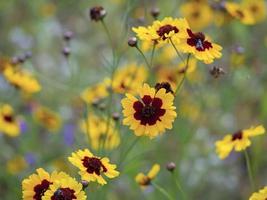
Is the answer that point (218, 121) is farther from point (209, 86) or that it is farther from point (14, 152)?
point (14, 152)

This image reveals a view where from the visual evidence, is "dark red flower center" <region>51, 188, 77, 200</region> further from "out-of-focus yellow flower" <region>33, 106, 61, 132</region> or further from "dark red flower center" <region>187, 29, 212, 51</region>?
"out-of-focus yellow flower" <region>33, 106, 61, 132</region>

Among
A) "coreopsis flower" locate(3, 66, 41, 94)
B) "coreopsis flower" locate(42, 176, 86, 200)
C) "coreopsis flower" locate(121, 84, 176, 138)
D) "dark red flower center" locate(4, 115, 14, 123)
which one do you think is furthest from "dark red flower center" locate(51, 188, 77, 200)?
"dark red flower center" locate(4, 115, 14, 123)

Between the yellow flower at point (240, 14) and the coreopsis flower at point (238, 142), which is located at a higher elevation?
the yellow flower at point (240, 14)

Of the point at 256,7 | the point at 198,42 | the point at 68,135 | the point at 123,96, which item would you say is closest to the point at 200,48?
the point at 198,42

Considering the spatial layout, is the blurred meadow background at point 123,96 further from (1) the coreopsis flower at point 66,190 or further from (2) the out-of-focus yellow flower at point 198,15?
(1) the coreopsis flower at point 66,190

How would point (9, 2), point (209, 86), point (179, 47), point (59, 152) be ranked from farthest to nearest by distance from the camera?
point (9, 2) < point (209, 86) < point (59, 152) < point (179, 47)

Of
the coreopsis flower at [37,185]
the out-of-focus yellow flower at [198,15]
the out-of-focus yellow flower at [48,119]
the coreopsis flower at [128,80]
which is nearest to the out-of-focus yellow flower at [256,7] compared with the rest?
the out-of-focus yellow flower at [198,15]

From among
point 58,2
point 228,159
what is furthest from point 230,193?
point 58,2
